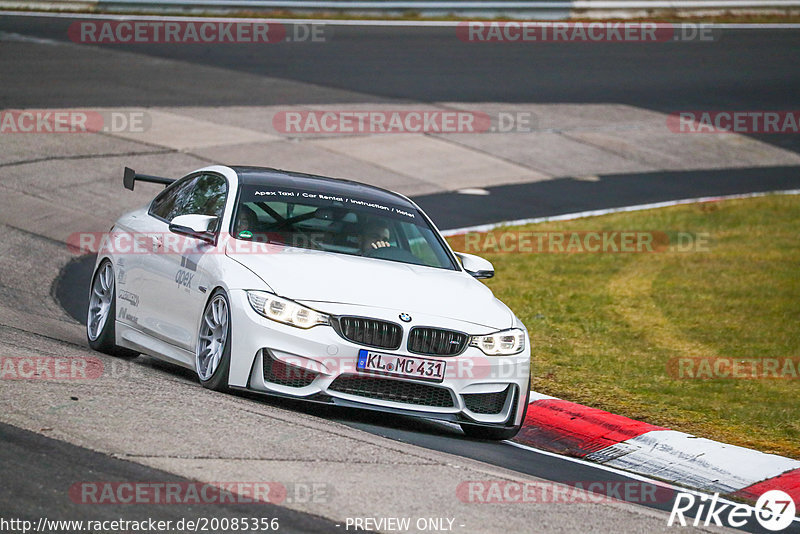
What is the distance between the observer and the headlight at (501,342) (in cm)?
802

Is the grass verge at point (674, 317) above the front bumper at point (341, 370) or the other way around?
the other way around

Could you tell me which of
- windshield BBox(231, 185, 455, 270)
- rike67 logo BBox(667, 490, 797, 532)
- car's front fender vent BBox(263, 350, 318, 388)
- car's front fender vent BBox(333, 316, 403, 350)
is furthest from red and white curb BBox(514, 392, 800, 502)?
car's front fender vent BBox(263, 350, 318, 388)

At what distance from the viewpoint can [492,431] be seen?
834cm

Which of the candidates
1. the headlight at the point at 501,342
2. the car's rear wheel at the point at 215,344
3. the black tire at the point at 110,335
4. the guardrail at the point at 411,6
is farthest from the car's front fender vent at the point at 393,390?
the guardrail at the point at 411,6

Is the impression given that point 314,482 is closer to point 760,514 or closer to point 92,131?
point 760,514

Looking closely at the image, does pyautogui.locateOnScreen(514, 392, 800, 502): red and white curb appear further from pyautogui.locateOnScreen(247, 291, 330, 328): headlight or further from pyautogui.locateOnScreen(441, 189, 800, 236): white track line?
pyautogui.locateOnScreen(441, 189, 800, 236): white track line

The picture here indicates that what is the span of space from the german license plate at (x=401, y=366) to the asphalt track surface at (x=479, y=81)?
15.9ft

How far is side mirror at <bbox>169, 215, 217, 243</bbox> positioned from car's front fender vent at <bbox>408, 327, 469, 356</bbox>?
5.53 feet

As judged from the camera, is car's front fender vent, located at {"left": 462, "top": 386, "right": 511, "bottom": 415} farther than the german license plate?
Yes

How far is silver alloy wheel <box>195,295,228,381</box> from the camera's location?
7.95m

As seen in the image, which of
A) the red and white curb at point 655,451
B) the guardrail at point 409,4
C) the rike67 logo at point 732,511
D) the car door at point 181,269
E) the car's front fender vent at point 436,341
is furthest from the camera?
the guardrail at point 409,4

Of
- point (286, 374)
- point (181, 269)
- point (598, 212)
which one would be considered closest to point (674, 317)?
point (598, 212)

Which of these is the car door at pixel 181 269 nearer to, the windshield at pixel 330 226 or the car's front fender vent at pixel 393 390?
the windshield at pixel 330 226

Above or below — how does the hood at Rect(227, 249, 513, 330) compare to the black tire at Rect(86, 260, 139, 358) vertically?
above
